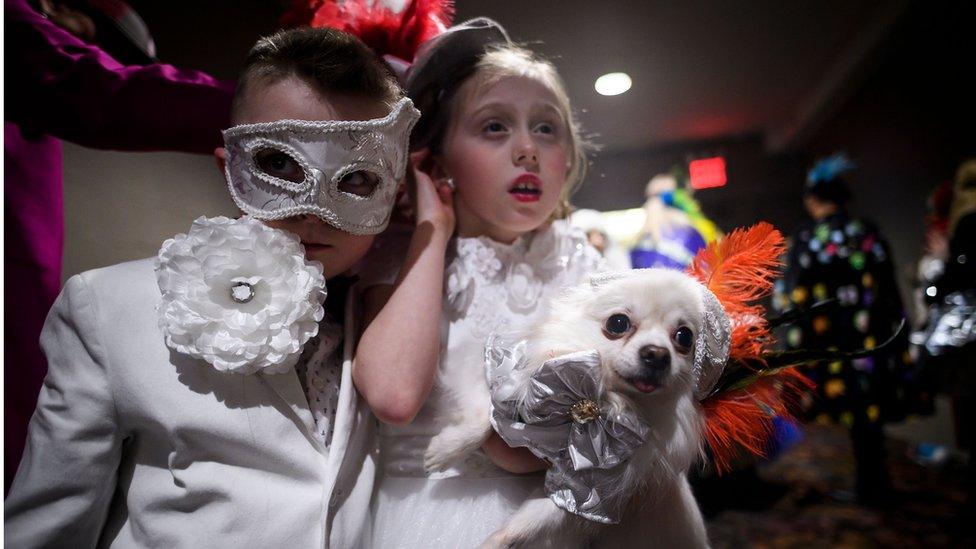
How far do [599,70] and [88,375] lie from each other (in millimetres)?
764

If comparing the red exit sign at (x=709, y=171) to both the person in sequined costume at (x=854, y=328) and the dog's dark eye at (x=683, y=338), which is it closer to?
the dog's dark eye at (x=683, y=338)

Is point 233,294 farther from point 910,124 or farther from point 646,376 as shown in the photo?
point 910,124

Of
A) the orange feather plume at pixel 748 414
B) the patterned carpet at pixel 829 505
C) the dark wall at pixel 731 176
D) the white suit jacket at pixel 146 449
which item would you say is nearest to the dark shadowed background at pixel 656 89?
the dark wall at pixel 731 176

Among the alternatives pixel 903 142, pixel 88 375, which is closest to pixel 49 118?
pixel 88 375

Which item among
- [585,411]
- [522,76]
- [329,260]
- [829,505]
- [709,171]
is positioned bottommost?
[829,505]

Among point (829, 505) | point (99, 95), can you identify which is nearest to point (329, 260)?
point (99, 95)

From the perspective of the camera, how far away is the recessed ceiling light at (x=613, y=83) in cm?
71

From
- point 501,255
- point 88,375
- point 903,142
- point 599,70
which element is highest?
point 903,142

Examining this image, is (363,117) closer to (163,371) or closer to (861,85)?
(163,371)

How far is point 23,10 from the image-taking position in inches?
26.2

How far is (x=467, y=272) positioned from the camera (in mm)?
843

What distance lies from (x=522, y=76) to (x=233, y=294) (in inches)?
20.6

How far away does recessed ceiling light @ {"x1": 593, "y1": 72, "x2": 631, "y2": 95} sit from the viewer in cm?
71

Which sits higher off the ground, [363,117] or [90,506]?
[363,117]
